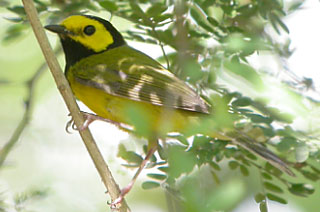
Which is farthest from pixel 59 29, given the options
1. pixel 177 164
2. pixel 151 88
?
pixel 177 164

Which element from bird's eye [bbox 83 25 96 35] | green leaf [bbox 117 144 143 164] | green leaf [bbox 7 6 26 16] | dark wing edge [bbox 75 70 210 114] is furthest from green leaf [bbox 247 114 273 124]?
bird's eye [bbox 83 25 96 35]

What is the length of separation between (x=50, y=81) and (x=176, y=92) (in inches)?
74.3

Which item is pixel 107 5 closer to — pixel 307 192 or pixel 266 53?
pixel 266 53

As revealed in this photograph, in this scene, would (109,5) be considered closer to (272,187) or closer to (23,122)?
(23,122)

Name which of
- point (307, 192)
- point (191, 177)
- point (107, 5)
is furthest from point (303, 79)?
point (191, 177)

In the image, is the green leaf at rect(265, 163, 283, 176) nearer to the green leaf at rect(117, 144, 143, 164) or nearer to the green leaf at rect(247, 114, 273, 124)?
the green leaf at rect(247, 114, 273, 124)

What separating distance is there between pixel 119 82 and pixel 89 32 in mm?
685

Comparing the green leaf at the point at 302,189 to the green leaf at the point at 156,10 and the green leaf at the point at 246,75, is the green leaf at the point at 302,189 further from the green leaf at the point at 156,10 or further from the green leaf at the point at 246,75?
the green leaf at the point at 156,10

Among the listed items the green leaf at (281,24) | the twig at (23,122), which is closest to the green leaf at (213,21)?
the green leaf at (281,24)

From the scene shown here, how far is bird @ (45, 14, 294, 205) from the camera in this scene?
267cm

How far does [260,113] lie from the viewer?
2.68 m

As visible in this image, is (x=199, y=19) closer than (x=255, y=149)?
No

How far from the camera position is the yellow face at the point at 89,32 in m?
3.42

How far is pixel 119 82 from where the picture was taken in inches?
122
